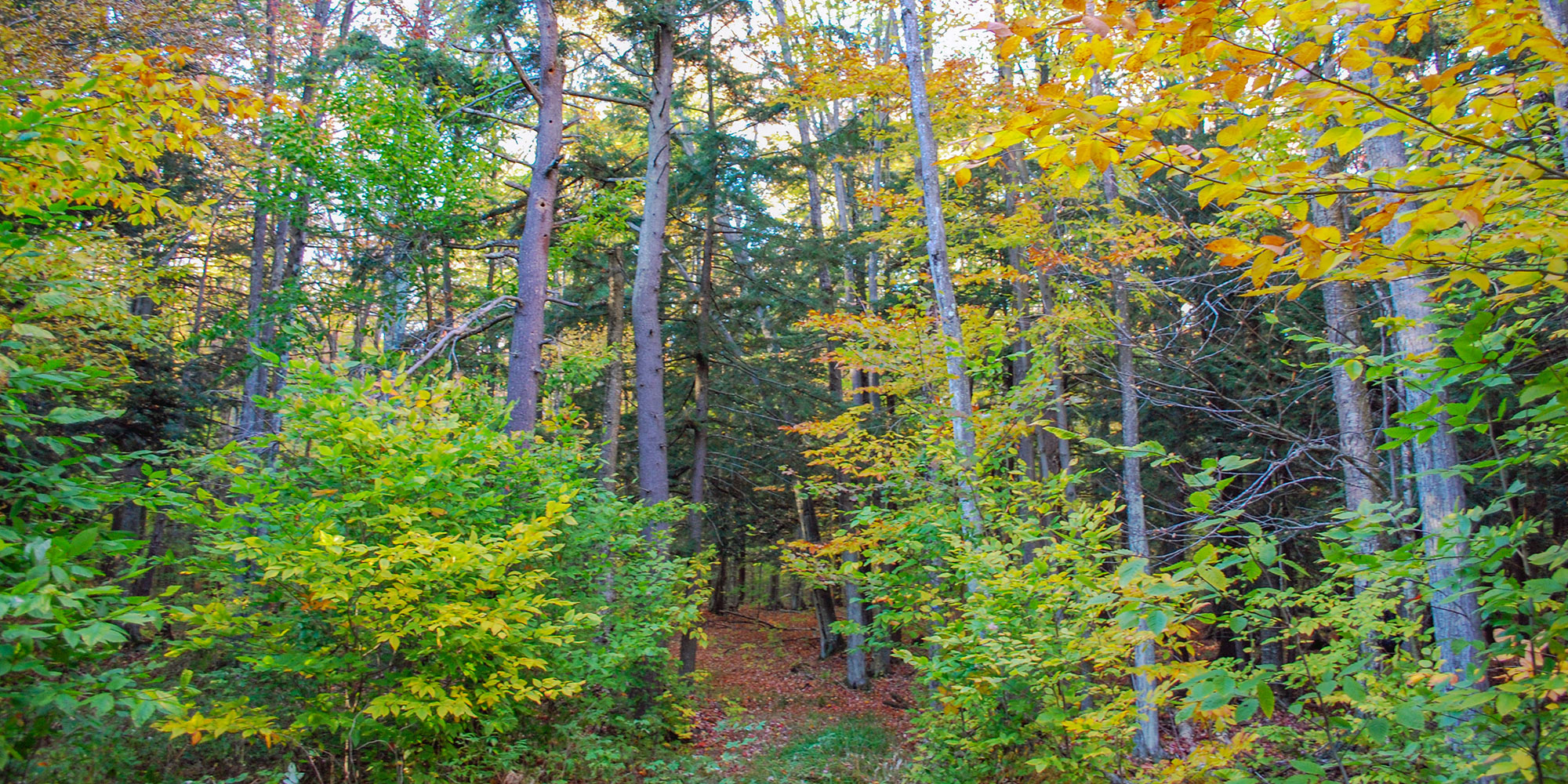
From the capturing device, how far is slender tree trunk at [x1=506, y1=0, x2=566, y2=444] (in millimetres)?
8820

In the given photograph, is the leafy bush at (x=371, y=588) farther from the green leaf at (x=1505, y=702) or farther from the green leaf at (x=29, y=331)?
the green leaf at (x=1505, y=702)

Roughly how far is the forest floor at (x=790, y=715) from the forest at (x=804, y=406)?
0.46 feet

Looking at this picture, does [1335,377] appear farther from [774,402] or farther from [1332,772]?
[774,402]

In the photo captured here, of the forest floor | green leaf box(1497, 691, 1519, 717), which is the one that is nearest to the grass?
the forest floor

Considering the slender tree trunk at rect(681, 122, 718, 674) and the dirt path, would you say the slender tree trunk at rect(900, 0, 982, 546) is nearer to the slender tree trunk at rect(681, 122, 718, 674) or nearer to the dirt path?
the dirt path

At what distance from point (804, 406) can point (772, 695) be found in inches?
213

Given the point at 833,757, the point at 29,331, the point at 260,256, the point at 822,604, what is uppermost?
the point at 260,256

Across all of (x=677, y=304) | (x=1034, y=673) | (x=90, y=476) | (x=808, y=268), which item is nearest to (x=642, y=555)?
(x=1034, y=673)

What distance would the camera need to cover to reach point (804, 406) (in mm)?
14812

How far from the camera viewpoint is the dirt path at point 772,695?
10.2m

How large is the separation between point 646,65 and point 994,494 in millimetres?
9064

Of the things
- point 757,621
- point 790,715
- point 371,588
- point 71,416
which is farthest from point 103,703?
point 757,621

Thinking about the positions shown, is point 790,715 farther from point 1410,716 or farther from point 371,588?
point 1410,716

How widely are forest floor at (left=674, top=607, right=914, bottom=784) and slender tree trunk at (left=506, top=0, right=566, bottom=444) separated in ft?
14.3
